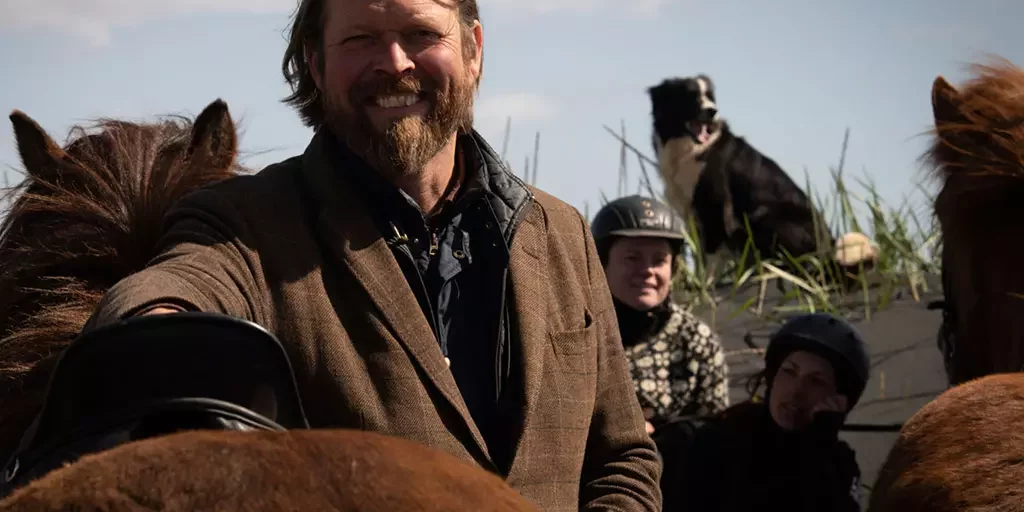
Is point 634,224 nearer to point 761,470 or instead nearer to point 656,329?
point 656,329

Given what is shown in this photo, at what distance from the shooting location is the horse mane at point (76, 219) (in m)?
2.37

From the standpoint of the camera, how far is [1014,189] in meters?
3.11

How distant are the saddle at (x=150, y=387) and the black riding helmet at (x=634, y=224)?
3988 millimetres

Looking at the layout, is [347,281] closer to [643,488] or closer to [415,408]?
[415,408]

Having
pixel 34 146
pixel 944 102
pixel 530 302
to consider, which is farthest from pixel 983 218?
pixel 34 146

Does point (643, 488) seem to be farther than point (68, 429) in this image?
Yes

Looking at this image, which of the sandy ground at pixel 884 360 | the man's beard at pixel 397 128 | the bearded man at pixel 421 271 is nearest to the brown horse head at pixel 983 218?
the bearded man at pixel 421 271

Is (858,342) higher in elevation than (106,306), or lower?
→ lower

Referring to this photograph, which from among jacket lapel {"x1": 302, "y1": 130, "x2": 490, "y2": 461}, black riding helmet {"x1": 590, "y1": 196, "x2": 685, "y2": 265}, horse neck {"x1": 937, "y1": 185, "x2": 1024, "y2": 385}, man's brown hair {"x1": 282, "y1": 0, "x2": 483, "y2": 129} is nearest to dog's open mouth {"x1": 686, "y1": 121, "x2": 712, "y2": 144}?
black riding helmet {"x1": 590, "y1": 196, "x2": 685, "y2": 265}

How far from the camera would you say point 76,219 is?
2684mm

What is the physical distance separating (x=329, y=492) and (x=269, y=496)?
47mm

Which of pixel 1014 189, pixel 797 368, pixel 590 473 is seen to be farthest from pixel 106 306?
pixel 797 368

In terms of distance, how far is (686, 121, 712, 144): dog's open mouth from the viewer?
1057cm

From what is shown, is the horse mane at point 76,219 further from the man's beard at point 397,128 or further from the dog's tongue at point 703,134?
the dog's tongue at point 703,134
